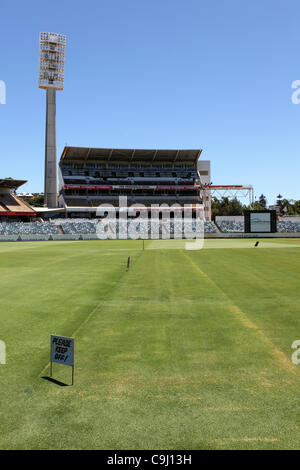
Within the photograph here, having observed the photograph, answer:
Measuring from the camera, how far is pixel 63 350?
6.47 metres

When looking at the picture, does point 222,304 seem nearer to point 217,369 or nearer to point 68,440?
point 217,369

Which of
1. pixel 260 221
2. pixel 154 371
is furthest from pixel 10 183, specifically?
pixel 154 371

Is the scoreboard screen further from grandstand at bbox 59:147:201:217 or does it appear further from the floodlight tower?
the floodlight tower

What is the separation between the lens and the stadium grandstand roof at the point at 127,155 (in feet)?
369

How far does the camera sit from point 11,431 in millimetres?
4922

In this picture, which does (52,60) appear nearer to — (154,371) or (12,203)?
(12,203)

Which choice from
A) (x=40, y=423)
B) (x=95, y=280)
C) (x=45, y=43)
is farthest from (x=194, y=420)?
(x=45, y=43)

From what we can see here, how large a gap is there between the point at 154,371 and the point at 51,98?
370 ft

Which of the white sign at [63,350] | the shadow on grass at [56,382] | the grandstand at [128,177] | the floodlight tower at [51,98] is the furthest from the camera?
the grandstand at [128,177]

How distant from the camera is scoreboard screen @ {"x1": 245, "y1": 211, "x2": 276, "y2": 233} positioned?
7112 centimetres

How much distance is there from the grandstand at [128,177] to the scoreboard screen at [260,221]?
4222cm

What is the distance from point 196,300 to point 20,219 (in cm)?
8727

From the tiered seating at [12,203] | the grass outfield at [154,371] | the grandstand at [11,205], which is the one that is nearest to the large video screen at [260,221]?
the grandstand at [11,205]

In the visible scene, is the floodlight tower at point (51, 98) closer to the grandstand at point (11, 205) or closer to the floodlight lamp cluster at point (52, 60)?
the floodlight lamp cluster at point (52, 60)
